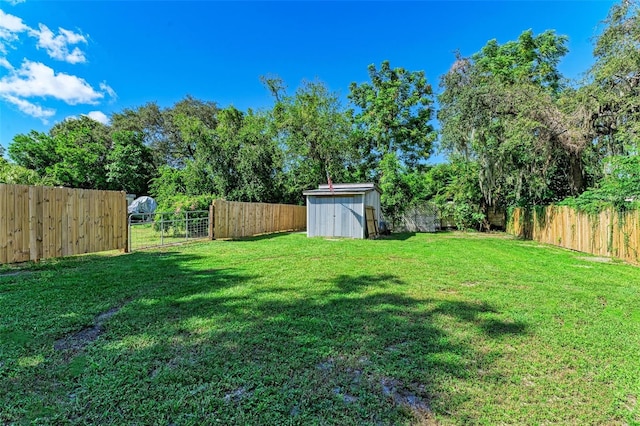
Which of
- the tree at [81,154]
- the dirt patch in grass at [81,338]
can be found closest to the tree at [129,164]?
the tree at [81,154]

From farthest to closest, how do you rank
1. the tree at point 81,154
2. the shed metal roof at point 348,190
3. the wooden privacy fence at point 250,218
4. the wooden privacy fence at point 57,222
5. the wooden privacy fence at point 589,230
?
1. the tree at point 81,154
2. the shed metal roof at point 348,190
3. the wooden privacy fence at point 250,218
4. the wooden privacy fence at point 589,230
5. the wooden privacy fence at point 57,222

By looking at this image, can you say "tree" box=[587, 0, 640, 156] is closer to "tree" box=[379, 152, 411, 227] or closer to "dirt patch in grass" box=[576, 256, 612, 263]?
"dirt patch in grass" box=[576, 256, 612, 263]

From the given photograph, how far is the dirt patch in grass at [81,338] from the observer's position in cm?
249

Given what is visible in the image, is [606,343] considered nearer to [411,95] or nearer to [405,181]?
[405,181]

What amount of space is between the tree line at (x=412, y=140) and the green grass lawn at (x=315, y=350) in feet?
21.7

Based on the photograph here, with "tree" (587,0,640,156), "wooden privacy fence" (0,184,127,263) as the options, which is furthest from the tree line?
"wooden privacy fence" (0,184,127,263)

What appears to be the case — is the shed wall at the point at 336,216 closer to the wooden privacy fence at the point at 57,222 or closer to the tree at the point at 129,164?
the wooden privacy fence at the point at 57,222

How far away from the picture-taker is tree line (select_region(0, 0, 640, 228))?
353 inches

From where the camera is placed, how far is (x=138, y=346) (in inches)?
98.7

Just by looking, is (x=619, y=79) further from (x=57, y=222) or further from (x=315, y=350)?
(x=57, y=222)

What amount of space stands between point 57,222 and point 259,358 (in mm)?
6134

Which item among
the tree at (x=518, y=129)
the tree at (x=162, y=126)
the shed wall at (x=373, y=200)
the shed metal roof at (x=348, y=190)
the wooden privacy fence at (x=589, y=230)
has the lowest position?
the wooden privacy fence at (x=589, y=230)

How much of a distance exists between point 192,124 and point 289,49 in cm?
709

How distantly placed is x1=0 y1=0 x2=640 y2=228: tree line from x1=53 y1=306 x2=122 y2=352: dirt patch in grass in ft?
32.6
